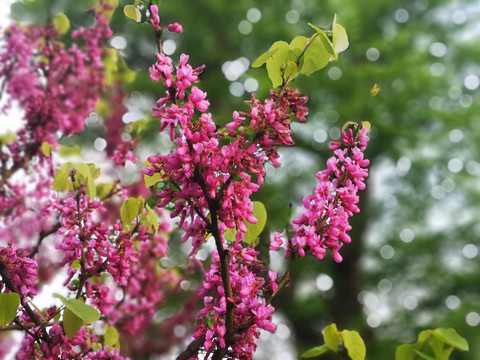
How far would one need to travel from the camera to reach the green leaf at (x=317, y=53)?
2.59ft

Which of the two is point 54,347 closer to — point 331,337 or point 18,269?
point 18,269

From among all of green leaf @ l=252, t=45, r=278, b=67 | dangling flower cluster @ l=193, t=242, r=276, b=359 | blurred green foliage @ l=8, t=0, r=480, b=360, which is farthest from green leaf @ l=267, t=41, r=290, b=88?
blurred green foliage @ l=8, t=0, r=480, b=360

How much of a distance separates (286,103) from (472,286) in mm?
6710

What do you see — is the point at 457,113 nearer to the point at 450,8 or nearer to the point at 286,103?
the point at 450,8

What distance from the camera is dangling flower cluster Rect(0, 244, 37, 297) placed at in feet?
2.94

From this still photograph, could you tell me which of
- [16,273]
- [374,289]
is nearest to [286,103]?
[16,273]

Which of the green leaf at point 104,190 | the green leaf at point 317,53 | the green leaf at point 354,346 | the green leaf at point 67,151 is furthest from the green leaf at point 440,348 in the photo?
the green leaf at point 67,151

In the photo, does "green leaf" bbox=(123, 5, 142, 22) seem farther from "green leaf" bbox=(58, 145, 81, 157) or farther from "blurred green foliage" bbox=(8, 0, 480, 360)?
"blurred green foliage" bbox=(8, 0, 480, 360)

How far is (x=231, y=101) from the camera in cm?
586

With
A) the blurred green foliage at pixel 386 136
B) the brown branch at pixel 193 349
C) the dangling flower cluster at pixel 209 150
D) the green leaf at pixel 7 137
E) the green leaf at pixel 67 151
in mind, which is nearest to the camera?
the dangling flower cluster at pixel 209 150

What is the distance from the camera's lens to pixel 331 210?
0.83m

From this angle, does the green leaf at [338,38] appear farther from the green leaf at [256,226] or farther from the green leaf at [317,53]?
the green leaf at [256,226]

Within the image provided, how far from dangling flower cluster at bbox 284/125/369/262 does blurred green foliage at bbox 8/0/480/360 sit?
12.5ft

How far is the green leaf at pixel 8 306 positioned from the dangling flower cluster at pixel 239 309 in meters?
0.30
